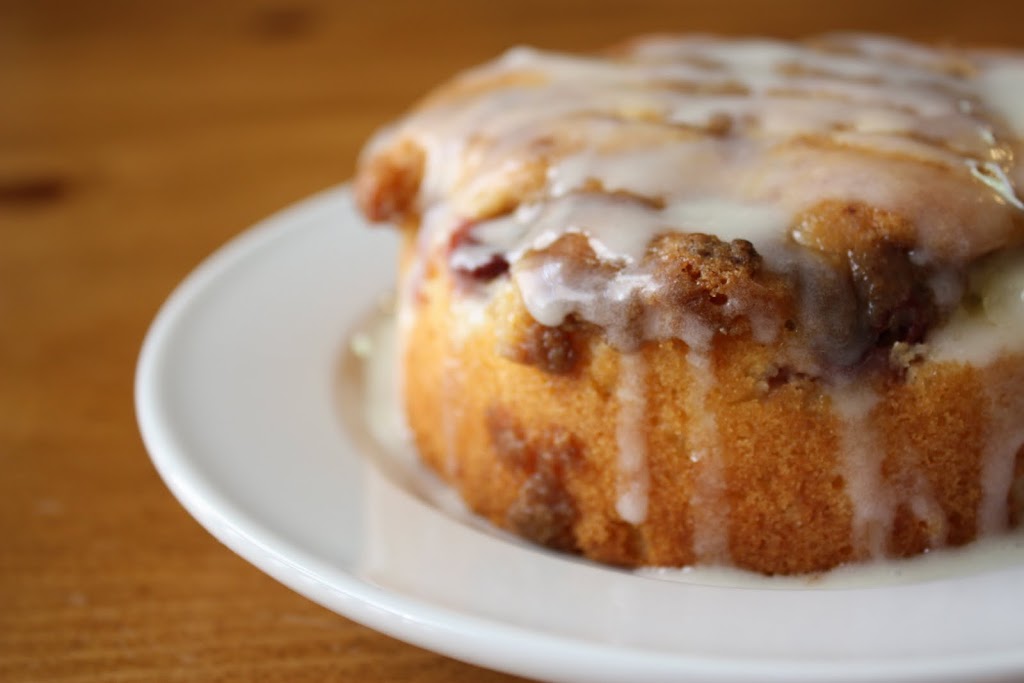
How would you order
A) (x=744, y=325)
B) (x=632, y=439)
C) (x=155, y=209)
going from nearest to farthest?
(x=744, y=325), (x=632, y=439), (x=155, y=209)

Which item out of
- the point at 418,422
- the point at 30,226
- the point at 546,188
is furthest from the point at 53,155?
the point at 546,188

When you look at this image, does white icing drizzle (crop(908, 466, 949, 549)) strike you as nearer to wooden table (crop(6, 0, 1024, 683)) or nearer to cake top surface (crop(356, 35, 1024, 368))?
cake top surface (crop(356, 35, 1024, 368))


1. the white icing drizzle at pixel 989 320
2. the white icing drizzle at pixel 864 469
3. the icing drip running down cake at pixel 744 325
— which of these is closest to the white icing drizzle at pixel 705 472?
the icing drip running down cake at pixel 744 325

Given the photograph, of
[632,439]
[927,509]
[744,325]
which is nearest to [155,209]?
[632,439]

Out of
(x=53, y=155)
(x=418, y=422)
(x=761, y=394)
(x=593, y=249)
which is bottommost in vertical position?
(x=53, y=155)

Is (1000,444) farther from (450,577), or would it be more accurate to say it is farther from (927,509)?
(450,577)

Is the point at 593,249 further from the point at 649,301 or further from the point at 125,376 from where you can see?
the point at 125,376
